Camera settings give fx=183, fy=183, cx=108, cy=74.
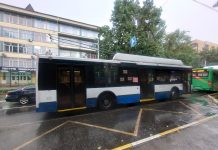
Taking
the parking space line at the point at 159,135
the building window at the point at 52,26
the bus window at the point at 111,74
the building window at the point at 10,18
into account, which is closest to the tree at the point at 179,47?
the bus window at the point at 111,74

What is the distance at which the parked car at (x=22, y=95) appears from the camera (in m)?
12.3

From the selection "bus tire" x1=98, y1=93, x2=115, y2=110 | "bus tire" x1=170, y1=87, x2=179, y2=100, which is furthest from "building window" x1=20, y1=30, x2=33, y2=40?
"bus tire" x1=170, y1=87, x2=179, y2=100

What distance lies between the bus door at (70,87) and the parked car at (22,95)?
530 cm

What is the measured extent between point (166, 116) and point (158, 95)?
3.83m

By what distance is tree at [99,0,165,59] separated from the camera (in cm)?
1912

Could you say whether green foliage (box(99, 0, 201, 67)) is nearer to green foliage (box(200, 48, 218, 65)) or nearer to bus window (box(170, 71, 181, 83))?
bus window (box(170, 71, 181, 83))

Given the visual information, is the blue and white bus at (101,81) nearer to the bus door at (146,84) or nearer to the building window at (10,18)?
the bus door at (146,84)

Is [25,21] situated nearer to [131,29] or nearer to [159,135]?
[131,29]

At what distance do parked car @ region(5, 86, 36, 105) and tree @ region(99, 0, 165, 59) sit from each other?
31.0 ft

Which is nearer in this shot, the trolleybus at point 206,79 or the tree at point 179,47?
the trolleybus at point 206,79

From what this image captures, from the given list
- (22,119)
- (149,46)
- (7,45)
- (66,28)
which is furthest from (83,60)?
(66,28)

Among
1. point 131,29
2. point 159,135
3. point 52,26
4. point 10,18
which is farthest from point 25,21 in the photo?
point 159,135

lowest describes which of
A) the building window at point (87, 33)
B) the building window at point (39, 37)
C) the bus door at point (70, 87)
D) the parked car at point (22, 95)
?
the parked car at point (22, 95)

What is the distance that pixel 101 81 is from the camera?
974cm
